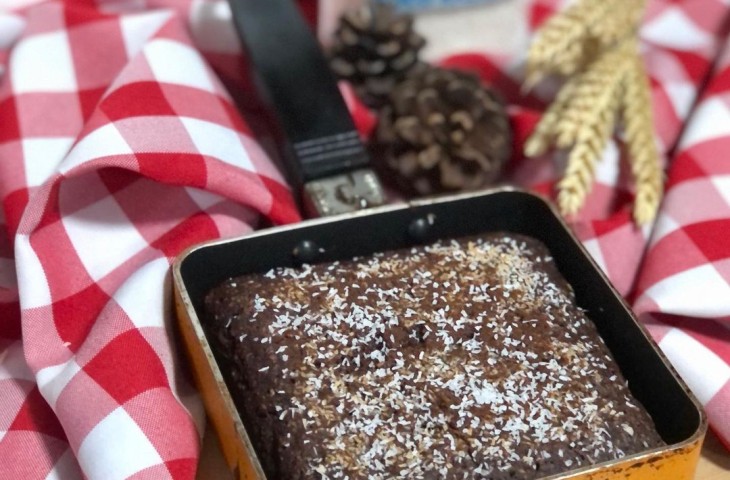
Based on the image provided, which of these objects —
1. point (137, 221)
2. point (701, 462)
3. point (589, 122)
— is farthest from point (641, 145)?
point (137, 221)

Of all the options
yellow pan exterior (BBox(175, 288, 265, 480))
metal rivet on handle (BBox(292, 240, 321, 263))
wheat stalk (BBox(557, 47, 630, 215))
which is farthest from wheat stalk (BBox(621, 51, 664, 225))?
yellow pan exterior (BBox(175, 288, 265, 480))

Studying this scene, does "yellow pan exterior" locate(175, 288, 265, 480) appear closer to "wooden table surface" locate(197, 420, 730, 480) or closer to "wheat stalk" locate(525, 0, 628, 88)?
"wooden table surface" locate(197, 420, 730, 480)

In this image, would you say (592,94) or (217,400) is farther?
(592,94)

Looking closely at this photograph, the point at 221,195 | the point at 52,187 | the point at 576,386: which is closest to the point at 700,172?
the point at 576,386

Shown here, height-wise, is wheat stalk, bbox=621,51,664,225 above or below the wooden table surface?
above

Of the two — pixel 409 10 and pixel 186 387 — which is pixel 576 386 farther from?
pixel 409 10

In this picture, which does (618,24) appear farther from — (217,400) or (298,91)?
(217,400)

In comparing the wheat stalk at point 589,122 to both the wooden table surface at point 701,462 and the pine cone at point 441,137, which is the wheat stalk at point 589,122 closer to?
the pine cone at point 441,137
